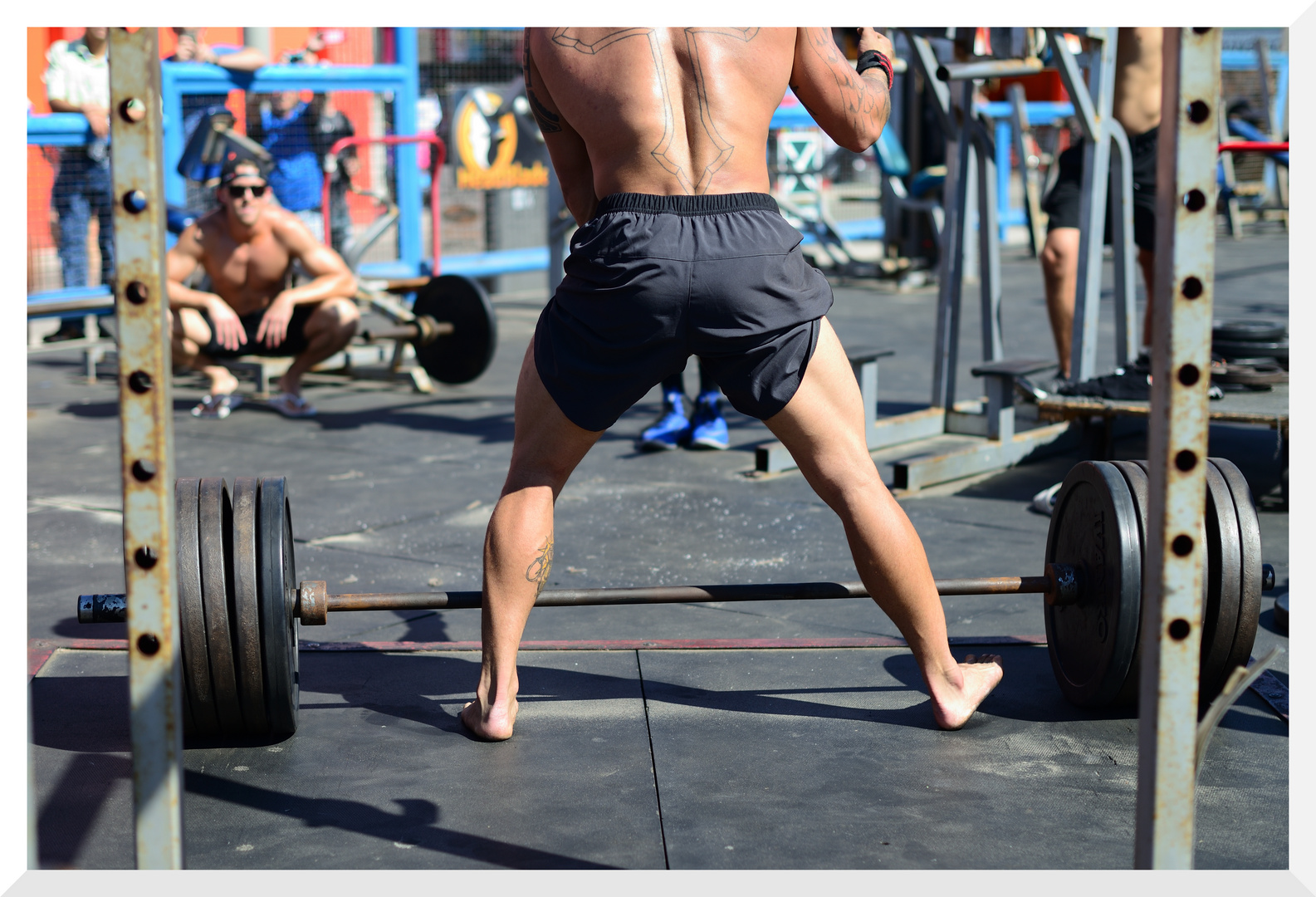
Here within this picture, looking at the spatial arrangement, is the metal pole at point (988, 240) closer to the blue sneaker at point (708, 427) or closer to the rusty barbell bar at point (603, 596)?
the blue sneaker at point (708, 427)

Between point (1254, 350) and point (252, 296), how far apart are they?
462 cm

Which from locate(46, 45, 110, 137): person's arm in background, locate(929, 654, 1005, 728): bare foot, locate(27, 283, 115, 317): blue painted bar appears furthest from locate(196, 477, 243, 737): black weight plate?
locate(46, 45, 110, 137): person's arm in background

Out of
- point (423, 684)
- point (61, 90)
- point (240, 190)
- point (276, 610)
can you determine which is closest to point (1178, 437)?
point (276, 610)

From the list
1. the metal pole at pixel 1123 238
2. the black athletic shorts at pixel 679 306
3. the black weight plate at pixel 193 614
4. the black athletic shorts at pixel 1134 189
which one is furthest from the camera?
the black athletic shorts at pixel 1134 189

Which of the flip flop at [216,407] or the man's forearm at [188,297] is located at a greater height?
the man's forearm at [188,297]

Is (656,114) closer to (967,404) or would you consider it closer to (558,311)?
(558,311)

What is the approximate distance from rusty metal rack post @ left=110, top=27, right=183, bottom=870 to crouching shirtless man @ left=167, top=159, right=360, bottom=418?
503 cm

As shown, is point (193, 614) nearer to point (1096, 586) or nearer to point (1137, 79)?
point (1096, 586)

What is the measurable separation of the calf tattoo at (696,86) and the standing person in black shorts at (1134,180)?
339 cm

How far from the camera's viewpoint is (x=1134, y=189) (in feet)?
19.3

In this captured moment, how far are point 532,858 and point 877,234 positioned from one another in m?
13.3

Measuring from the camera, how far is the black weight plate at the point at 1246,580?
2.78 m

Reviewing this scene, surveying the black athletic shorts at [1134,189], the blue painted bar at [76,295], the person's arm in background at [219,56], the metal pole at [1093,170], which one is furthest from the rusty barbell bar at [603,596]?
the person's arm in background at [219,56]

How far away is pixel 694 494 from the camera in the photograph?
517 centimetres
